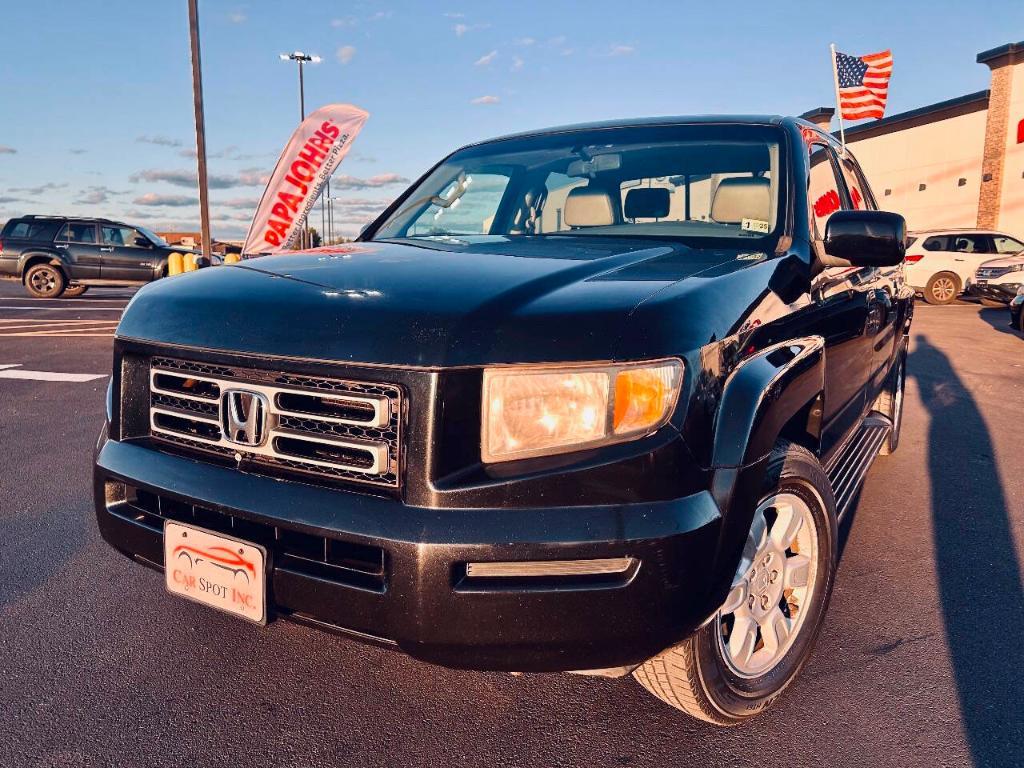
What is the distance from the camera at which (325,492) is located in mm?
1824

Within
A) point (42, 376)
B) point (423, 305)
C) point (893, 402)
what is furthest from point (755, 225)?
point (42, 376)

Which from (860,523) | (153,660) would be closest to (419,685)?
(153,660)

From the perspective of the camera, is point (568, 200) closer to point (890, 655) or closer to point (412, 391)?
point (412, 391)

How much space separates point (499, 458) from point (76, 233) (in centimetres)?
1888

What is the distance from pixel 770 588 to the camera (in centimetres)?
231

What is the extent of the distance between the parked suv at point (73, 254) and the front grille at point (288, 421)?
1704 cm

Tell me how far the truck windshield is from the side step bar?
0.96 m

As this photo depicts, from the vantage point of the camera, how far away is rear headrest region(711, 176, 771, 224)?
2871 millimetres

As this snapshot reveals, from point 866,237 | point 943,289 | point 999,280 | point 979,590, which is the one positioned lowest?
point 979,590

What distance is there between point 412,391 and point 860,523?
293cm

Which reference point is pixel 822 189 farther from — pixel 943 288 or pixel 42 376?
pixel 943 288

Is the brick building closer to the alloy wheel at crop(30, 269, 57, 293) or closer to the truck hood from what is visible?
the alloy wheel at crop(30, 269, 57, 293)

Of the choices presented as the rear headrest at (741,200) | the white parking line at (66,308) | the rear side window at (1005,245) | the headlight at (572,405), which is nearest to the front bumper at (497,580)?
the headlight at (572,405)

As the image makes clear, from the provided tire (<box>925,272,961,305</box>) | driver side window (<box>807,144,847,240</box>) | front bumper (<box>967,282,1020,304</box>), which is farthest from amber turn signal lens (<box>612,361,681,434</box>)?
tire (<box>925,272,961,305</box>)
